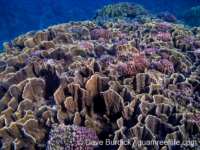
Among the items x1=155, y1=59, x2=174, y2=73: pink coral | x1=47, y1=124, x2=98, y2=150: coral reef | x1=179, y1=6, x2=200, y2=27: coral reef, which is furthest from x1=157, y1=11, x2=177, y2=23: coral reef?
x1=47, y1=124, x2=98, y2=150: coral reef

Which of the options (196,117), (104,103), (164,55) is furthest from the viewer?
(164,55)

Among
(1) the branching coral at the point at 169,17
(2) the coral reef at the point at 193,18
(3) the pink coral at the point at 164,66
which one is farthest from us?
(2) the coral reef at the point at 193,18

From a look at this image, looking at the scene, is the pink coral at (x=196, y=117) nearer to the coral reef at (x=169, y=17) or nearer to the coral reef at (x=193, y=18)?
the coral reef at (x=169, y=17)

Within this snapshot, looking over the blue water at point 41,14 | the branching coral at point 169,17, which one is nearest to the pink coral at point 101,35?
the branching coral at point 169,17

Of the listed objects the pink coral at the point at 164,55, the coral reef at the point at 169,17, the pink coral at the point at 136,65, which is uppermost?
the coral reef at the point at 169,17

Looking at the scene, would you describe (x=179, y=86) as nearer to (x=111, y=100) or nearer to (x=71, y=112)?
(x=111, y=100)

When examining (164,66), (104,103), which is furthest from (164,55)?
(104,103)

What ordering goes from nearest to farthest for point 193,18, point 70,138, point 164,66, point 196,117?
point 70,138, point 196,117, point 164,66, point 193,18

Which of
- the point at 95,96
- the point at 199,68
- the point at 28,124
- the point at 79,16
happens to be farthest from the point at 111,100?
the point at 79,16

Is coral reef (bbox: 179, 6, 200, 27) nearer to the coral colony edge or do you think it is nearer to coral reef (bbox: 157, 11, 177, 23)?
coral reef (bbox: 157, 11, 177, 23)

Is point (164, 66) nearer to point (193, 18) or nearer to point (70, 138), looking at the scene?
point (70, 138)

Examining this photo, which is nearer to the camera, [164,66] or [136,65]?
[136,65]

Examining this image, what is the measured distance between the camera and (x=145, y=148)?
206 cm

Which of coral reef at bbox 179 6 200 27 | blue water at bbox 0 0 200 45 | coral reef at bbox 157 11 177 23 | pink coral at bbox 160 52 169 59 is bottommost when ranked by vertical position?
pink coral at bbox 160 52 169 59
